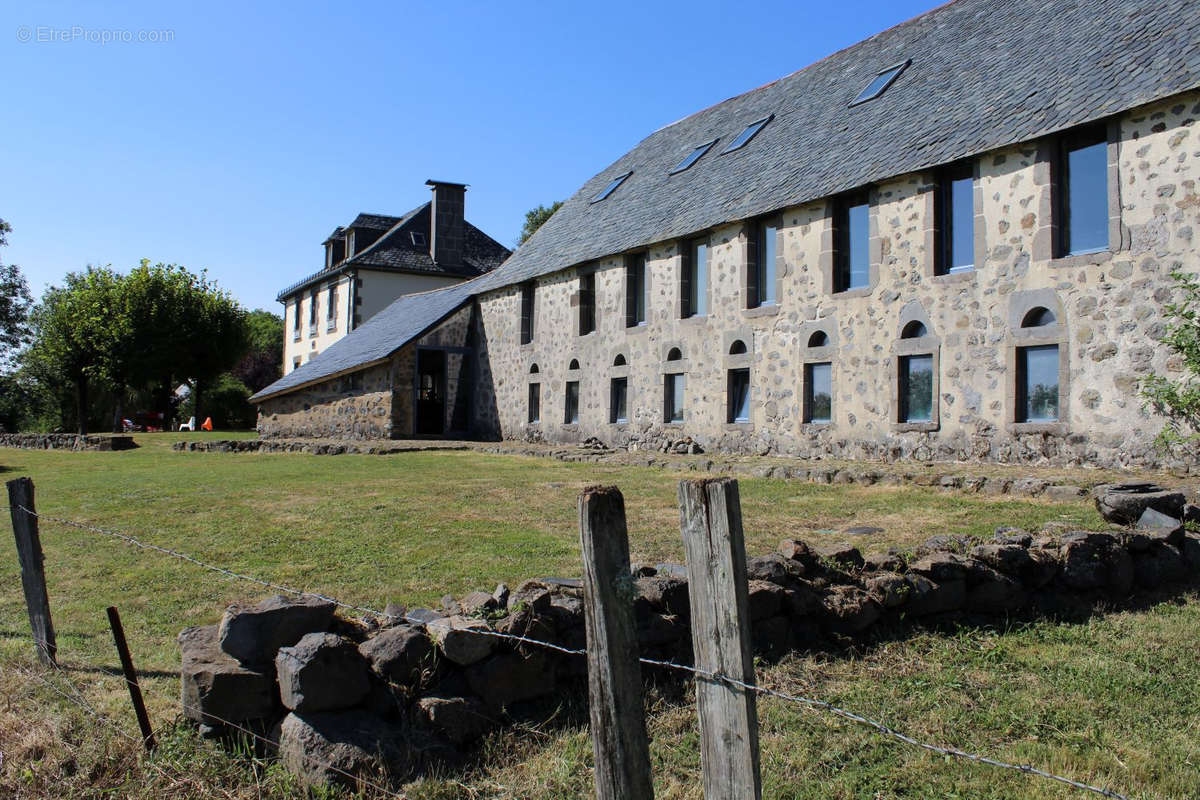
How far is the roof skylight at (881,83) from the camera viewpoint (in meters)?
19.0

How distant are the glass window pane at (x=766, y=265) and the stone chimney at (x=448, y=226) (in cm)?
2412

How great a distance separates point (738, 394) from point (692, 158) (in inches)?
318

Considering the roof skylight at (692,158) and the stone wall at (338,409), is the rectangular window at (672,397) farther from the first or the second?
the stone wall at (338,409)

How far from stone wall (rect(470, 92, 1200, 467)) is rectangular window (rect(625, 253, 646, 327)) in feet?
1.04

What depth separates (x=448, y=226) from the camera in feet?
138

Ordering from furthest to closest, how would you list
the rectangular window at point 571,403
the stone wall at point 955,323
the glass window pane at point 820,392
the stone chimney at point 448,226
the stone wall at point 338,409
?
the stone chimney at point 448,226
the stone wall at point 338,409
the rectangular window at point 571,403
the glass window pane at point 820,392
the stone wall at point 955,323

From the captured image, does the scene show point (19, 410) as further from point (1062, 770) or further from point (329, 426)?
point (1062, 770)

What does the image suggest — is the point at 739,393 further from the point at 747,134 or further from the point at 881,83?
the point at 747,134

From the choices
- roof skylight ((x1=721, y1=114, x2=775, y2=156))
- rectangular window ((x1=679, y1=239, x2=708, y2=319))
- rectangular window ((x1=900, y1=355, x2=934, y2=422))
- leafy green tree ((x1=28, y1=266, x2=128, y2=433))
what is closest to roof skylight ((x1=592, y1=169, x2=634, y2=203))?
roof skylight ((x1=721, y1=114, x2=775, y2=156))

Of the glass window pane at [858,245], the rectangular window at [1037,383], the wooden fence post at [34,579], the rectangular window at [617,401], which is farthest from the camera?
the rectangular window at [617,401]

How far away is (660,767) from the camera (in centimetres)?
404

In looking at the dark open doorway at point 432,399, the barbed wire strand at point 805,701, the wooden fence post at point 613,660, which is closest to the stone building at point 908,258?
the dark open doorway at point 432,399

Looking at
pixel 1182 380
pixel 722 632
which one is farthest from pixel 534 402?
pixel 722 632

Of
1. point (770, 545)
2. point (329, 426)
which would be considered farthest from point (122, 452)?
point (770, 545)
